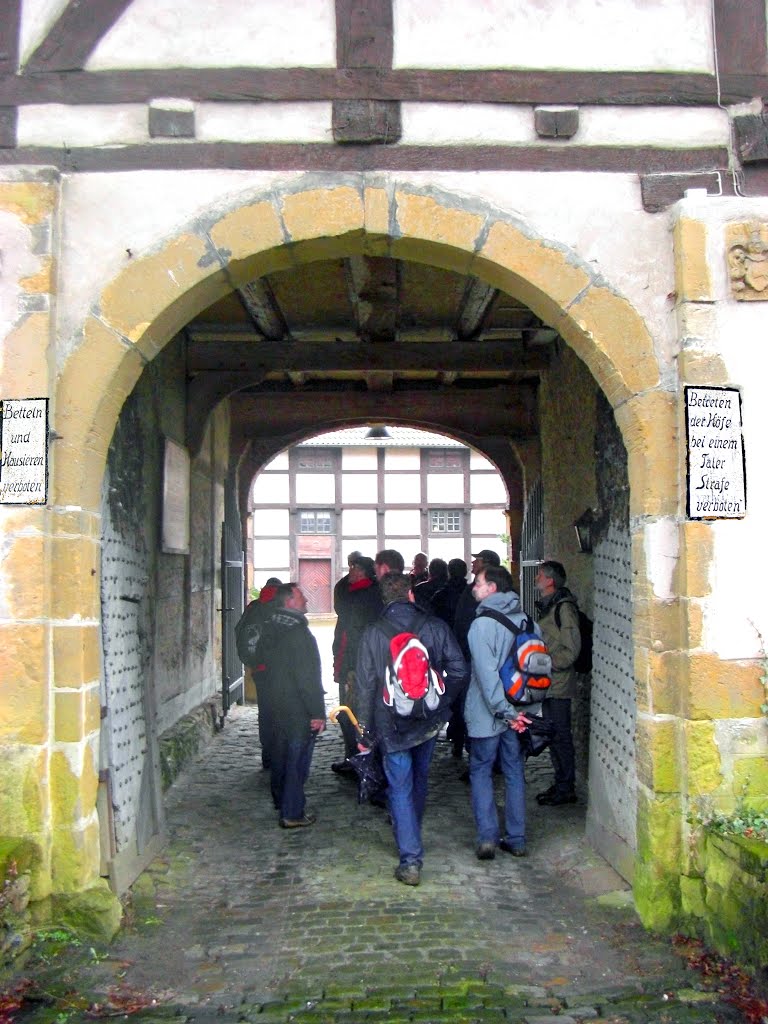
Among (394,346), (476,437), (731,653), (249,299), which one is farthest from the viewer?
(476,437)

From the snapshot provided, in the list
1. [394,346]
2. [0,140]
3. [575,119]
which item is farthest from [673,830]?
[394,346]

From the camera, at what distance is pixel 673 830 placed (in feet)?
12.5

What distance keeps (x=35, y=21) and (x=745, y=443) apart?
3333 millimetres

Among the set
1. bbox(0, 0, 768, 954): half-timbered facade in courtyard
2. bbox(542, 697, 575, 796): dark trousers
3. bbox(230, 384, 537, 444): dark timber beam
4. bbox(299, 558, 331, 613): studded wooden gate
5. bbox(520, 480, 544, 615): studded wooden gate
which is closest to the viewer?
bbox(0, 0, 768, 954): half-timbered facade in courtyard

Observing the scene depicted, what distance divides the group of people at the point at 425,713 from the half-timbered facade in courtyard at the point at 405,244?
2.44 feet

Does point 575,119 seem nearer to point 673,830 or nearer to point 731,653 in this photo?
point 731,653

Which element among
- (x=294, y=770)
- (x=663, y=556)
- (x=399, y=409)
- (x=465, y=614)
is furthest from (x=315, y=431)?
(x=663, y=556)

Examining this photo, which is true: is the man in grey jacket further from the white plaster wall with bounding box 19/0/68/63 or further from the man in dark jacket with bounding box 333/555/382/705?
the white plaster wall with bounding box 19/0/68/63

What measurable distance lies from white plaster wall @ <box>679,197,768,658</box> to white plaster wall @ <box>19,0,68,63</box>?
2.67 m

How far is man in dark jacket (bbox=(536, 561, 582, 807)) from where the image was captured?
5539 mm

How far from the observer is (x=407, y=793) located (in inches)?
182

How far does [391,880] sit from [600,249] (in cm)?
291

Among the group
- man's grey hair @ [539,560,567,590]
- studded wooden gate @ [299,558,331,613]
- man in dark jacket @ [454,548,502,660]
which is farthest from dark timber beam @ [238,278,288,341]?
studded wooden gate @ [299,558,331,613]

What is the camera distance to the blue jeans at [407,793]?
14.8ft
